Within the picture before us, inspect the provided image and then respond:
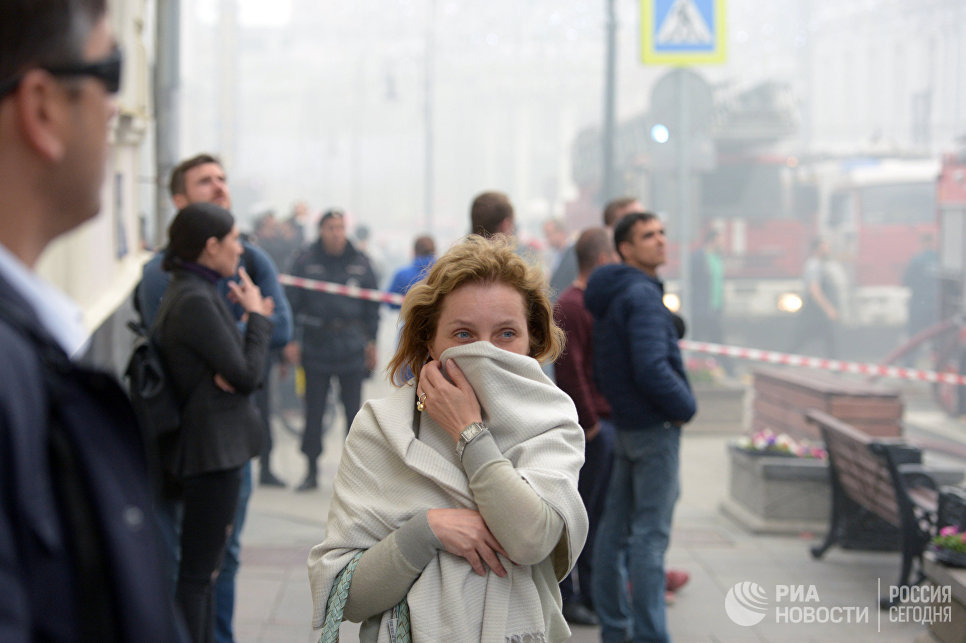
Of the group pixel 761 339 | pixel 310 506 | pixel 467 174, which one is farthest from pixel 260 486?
pixel 467 174


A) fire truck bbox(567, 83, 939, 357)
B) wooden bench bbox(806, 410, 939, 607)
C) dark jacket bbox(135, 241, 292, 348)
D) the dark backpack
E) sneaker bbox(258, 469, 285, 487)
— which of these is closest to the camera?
the dark backpack

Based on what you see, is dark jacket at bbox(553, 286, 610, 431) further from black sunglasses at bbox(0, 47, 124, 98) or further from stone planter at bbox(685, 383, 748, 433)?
stone planter at bbox(685, 383, 748, 433)

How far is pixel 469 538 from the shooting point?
214 centimetres

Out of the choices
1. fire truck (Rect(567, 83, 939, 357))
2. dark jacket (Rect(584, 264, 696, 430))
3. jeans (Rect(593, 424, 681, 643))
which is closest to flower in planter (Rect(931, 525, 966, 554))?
jeans (Rect(593, 424, 681, 643))

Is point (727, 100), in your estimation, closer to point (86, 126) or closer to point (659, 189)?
point (659, 189)

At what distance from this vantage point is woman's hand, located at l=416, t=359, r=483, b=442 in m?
2.22

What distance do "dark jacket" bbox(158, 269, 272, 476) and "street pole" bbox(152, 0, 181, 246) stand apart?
19.0ft

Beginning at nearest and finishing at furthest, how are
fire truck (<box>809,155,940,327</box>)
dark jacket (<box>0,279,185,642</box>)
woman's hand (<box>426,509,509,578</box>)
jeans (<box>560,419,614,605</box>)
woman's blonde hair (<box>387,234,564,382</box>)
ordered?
dark jacket (<box>0,279,185,642</box>) → woman's hand (<box>426,509,509,578</box>) → woman's blonde hair (<box>387,234,564,382</box>) → jeans (<box>560,419,614,605</box>) → fire truck (<box>809,155,940,327</box>)

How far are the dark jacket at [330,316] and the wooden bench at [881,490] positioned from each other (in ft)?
11.2

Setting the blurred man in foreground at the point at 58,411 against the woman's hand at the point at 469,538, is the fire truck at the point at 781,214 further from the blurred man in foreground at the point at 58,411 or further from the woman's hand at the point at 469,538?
the blurred man in foreground at the point at 58,411

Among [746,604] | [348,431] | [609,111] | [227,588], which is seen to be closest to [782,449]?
[746,604]

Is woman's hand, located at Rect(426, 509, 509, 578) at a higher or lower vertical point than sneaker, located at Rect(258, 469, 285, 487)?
higher

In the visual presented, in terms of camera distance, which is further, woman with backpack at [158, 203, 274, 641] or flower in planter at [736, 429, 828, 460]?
flower in planter at [736, 429, 828, 460]

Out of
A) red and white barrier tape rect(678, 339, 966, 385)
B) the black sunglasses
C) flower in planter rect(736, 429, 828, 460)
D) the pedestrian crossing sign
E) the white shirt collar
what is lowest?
flower in planter rect(736, 429, 828, 460)
